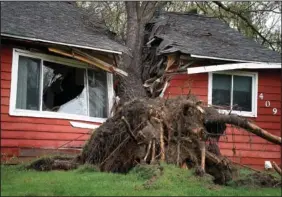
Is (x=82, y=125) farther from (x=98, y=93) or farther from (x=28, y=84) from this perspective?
(x=28, y=84)

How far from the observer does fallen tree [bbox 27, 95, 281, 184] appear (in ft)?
29.2

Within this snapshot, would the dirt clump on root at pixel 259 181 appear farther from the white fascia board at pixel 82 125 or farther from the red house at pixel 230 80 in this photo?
the white fascia board at pixel 82 125

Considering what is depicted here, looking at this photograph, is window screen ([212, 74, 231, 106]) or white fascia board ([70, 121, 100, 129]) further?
window screen ([212, 74, 231, 106])

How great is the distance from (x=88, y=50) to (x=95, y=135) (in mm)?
3244

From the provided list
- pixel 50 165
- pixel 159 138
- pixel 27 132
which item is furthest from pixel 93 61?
pixel 159 138

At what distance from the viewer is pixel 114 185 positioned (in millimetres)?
7488

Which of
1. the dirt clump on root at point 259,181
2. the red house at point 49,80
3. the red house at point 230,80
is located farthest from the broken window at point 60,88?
the dirt clump on root at point 259,181

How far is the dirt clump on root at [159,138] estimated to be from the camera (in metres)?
8.90

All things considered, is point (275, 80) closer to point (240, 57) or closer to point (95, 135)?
point (240, 57)

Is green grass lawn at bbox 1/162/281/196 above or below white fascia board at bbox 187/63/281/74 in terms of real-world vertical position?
below

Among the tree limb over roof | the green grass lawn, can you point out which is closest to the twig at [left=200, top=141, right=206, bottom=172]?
the green grass lawn

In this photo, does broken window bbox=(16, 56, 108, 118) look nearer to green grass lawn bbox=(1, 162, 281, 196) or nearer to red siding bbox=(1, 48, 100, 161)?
red siding bbox=(1, 48, 100, 161)

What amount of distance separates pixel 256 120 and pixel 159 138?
639 cm

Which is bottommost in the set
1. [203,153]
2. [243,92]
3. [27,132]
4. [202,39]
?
[203,153]
